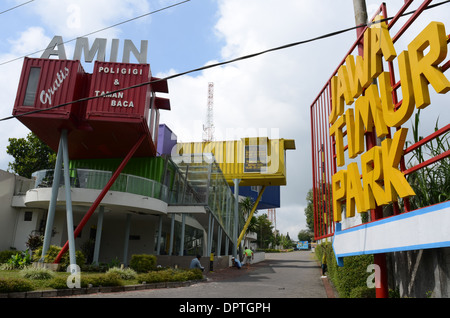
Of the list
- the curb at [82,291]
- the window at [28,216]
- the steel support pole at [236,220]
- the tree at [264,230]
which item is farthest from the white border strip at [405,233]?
the tree at [264,230]

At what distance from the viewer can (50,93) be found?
55.3ft

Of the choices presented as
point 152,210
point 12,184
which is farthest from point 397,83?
point 12,184

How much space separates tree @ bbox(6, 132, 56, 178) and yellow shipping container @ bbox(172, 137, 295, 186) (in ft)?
47.2

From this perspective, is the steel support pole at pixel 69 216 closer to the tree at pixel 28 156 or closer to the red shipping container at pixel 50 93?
the red shipping container at pixel 50 93

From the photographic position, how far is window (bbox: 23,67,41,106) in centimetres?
1672

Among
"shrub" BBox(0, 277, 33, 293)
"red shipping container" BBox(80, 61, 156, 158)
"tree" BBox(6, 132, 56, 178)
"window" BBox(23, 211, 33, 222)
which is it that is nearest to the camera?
"shrub" BBox(0, 277, 33, 293)

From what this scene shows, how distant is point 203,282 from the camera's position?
15.7 metres

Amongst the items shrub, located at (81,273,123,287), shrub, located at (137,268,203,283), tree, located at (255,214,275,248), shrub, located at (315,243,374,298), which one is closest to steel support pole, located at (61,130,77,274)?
shrub, located at (137,268,203,283)

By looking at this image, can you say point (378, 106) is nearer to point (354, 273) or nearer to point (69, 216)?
point (354, 273)

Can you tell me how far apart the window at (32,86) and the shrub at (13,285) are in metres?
9.93

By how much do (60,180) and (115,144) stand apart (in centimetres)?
383

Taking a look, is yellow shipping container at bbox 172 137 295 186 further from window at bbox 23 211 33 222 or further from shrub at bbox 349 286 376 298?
shrub at bbox 349 286 376 298

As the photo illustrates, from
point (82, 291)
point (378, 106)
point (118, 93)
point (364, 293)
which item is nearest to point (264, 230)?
point (118, 93)

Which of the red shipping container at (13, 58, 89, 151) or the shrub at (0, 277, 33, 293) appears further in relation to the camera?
the red shipping container at (13, 58, 89, 151)
